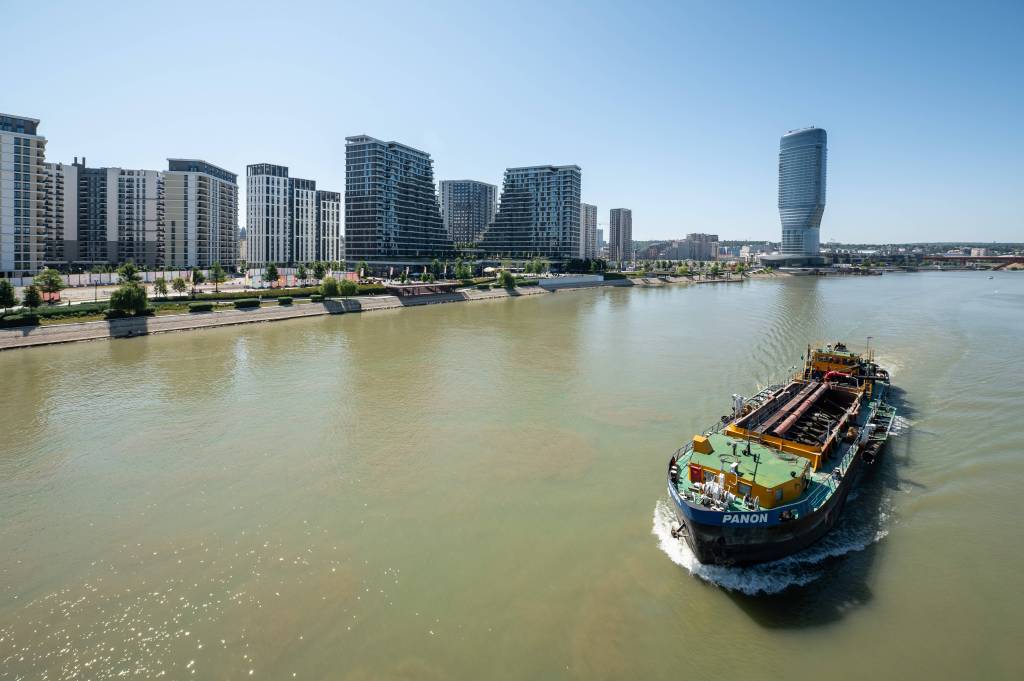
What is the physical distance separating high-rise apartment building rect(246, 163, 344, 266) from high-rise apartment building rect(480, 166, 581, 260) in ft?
162

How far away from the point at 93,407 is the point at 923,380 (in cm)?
4830

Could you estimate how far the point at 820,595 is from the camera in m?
13.0

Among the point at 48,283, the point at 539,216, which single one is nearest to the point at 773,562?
the point at 48,283

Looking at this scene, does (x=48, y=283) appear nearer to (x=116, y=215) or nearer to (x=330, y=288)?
(x=330, y=288)

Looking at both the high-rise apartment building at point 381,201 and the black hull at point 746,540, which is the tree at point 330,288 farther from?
the black hull at point 746,540

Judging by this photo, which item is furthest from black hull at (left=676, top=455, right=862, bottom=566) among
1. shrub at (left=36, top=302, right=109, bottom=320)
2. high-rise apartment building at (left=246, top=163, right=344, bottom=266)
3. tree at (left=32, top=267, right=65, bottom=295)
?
→ high-rise apartment building at (left=246, top=163, right=344, bottom=266)

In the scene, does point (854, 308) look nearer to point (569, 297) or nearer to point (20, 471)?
point (569, 297)

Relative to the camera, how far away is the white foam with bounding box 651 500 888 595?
1328 centimetres

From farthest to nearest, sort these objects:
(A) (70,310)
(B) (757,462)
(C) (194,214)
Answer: (C) (194,214) → (A) (70,310) → (B) (757,462)

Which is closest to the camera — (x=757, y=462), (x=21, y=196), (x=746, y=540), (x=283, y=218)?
(x=746, y=540)

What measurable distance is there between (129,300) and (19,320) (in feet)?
25.4

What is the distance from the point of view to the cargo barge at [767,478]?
44.0ft

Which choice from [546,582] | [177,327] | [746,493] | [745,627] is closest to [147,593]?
[546,582]

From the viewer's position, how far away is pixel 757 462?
15.1 m
